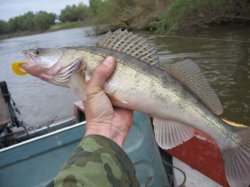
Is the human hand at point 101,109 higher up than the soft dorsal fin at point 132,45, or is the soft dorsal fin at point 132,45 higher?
the soft dorsal fin at point 132,45

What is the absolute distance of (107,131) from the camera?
211 centimetres

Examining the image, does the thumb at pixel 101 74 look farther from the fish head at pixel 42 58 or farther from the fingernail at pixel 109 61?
the fish head at pixel 42 58

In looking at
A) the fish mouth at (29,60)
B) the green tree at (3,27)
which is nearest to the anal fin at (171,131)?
the fish mouth at (29,60)

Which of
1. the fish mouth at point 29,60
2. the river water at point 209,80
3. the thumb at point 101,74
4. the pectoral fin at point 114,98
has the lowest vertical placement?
the river water at point 209,80

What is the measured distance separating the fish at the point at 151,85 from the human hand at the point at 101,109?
0.05m

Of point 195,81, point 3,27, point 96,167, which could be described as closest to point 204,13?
point 195,81

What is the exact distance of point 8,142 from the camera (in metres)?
4.87

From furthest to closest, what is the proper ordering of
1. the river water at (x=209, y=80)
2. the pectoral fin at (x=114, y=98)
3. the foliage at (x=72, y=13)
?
the foliage at (x=72, y=13), the river water at (x=209, y=80), the pectoral fin at (x=114, y=98)

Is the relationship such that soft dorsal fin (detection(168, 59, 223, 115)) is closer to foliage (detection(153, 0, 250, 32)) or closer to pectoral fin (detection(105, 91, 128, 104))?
pectoral fin (detection(105, 91, 128, 104))

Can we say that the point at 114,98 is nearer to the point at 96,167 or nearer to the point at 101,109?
the point at 101,109

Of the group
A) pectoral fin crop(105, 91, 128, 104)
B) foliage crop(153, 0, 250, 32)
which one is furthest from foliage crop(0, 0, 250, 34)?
pectoral fin crop(105, 91, 128, 104)

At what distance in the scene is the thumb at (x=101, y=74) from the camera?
2.12m

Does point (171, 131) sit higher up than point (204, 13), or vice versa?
point (171, 131)

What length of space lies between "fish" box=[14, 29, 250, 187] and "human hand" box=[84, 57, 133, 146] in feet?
0.15
